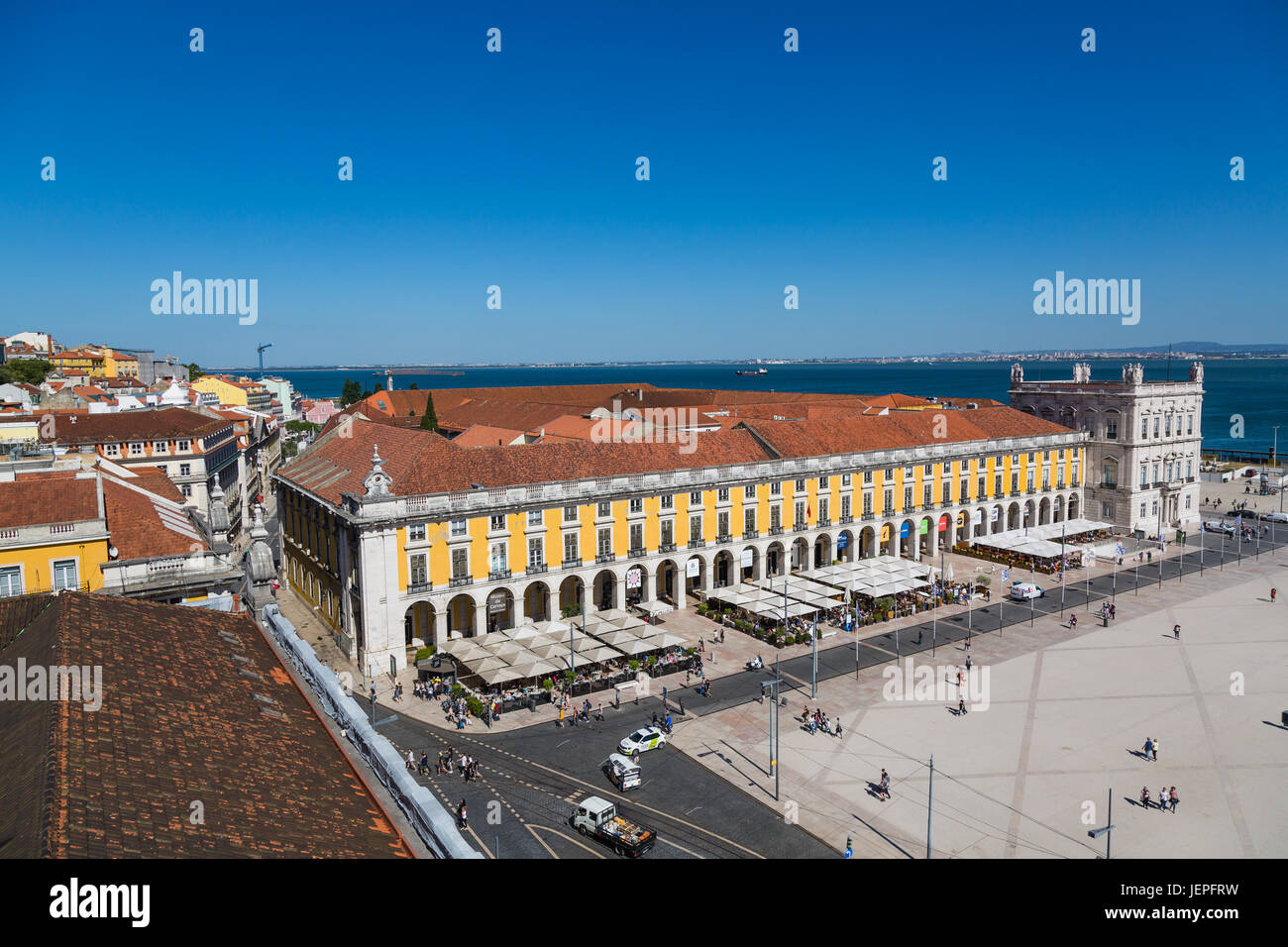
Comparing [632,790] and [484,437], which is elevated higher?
[484,437]

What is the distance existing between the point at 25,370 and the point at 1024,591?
489 feet

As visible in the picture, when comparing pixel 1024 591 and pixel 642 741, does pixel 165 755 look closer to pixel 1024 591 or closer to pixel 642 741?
→ pixel 642 741

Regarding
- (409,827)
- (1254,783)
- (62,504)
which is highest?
(62,504)

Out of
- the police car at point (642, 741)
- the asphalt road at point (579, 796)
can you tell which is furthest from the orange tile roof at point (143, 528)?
the police car at point (642, 741)

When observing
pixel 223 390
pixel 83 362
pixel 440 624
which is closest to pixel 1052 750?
pixel 440 624

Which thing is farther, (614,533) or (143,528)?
(614,533)

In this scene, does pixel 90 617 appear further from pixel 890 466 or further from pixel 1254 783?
pixel 890 466

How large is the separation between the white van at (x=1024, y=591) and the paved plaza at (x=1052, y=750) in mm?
7088

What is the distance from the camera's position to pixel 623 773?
116ft

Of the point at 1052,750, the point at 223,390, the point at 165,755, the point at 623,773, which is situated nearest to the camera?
the point at 165,755

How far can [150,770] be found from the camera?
44.9 feet

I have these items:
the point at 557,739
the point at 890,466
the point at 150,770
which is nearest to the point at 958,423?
the point at 890,466

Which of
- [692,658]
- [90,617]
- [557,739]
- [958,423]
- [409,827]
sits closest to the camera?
[409,827]
